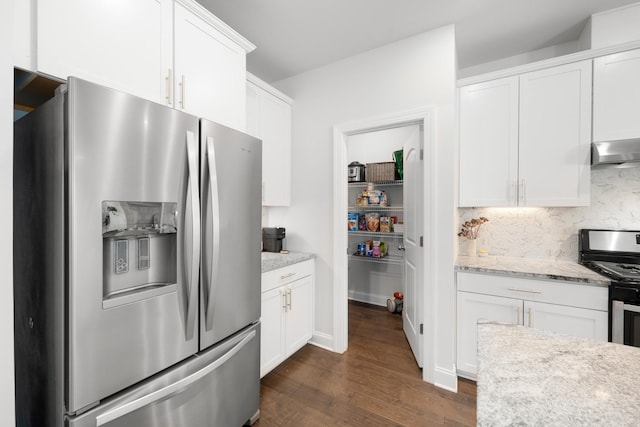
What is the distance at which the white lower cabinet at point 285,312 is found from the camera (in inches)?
80.1

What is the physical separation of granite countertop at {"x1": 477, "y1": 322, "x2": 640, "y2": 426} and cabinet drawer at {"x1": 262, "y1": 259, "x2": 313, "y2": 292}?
4.91ft

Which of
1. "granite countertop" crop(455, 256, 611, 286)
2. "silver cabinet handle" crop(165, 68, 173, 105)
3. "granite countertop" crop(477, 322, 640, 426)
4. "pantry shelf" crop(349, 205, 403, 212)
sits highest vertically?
"silver cabinet handle" crop(165, 68, 173, 105)

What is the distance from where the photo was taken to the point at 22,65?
99 cm

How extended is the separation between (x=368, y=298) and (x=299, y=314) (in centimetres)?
175

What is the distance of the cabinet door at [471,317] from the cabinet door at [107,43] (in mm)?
2407

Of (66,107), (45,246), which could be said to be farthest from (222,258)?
(66,107)

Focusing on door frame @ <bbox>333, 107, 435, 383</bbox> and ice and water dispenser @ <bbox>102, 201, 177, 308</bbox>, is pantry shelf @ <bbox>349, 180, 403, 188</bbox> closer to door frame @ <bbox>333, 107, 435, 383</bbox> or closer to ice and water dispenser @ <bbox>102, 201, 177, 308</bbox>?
door frame @ <bbox>333, 107, 435, 383</bbox>

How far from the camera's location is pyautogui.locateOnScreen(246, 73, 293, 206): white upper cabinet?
2.34 metres

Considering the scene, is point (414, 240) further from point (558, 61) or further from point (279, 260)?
point (558, 61)

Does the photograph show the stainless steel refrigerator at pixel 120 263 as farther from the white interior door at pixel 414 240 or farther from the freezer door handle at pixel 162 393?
the white interior door at pixel 414 240

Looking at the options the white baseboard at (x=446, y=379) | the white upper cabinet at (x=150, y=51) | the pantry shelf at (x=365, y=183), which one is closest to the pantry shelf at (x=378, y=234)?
the pantry shelf at (x=365, y=183)

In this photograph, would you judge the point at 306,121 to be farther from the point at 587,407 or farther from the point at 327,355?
the point at 587,407

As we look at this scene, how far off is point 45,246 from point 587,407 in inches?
63.4

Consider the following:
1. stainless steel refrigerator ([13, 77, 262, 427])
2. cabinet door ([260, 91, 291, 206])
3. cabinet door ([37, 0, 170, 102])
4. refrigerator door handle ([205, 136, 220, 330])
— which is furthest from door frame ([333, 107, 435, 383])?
cabinet door ([37, 0, 170, 102])
